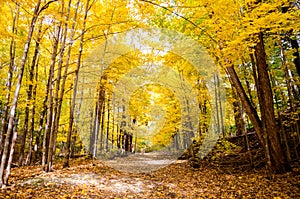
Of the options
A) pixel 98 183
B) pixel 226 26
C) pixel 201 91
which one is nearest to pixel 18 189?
pixel 98 183

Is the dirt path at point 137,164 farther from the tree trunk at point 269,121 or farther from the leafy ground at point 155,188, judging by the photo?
the tree trunk at point 269,121

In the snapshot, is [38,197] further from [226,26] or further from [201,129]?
[201,129]

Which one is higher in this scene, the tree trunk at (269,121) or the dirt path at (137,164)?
the tree trunk at (269,121)

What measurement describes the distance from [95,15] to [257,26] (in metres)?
6.87

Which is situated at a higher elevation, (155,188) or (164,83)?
(164,83)

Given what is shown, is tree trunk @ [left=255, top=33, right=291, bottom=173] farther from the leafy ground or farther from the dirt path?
the dirt path

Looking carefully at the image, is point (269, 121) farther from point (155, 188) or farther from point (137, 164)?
point (137, 164)

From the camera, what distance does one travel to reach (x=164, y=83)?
13.5 m

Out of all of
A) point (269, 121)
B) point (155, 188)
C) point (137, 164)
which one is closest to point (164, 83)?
point (137, 164)

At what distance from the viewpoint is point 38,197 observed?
441 centimetres

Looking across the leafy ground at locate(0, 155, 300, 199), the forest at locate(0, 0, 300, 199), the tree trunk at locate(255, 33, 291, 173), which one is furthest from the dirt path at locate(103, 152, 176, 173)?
the tree trunk at locate(255, 33, 291, 173)

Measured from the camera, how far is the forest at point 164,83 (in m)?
5.64

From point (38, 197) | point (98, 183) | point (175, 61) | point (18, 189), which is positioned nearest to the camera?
point (38, 197)

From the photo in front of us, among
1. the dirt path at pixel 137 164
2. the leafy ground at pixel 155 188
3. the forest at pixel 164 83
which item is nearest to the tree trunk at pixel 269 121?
the forest at pixel 164 83
